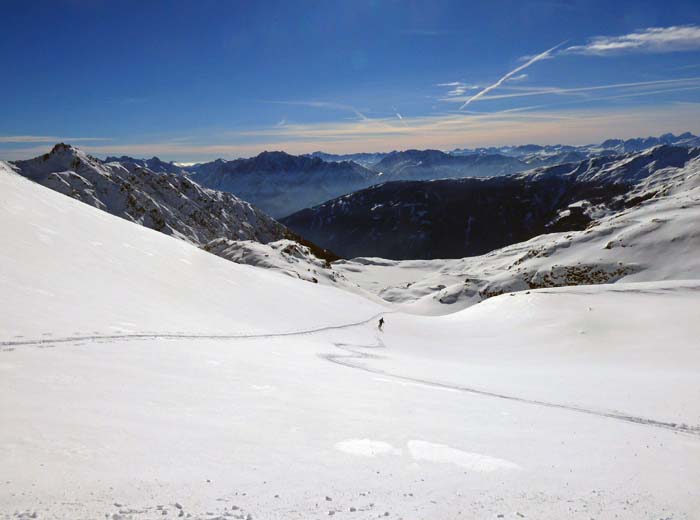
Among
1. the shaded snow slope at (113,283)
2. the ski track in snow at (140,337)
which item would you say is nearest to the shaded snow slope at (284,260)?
the shaded snow slope at (113,283)

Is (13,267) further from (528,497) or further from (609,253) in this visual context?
(609,253)

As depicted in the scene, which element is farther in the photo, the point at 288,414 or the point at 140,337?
the point at 140,337

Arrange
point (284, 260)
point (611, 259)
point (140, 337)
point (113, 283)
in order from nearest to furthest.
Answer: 1. point (140, 337)
2. point (113, 283)
3. point (611, 259)
4. point (284, 260)

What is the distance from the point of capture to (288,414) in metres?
12.3

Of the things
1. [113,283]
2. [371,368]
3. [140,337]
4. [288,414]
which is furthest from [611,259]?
[288,414]

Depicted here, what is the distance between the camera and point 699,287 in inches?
1528

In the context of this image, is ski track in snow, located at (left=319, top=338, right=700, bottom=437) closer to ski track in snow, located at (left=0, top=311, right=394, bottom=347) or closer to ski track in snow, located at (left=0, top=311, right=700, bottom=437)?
ski track in snow, located at (left=0, top=311, right=700, bottom=437)

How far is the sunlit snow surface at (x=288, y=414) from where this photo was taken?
316 inches

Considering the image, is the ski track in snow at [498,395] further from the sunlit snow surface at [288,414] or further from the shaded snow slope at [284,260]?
the shaded snow slope at [284,260]

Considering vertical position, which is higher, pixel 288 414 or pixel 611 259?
pixel 288 414

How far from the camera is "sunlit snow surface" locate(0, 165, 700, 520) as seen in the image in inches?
316

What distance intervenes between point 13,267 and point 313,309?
25457 millimetres

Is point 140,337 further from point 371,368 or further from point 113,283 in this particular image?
point 371,368

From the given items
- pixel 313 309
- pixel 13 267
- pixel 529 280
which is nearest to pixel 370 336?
pixel 313 309
